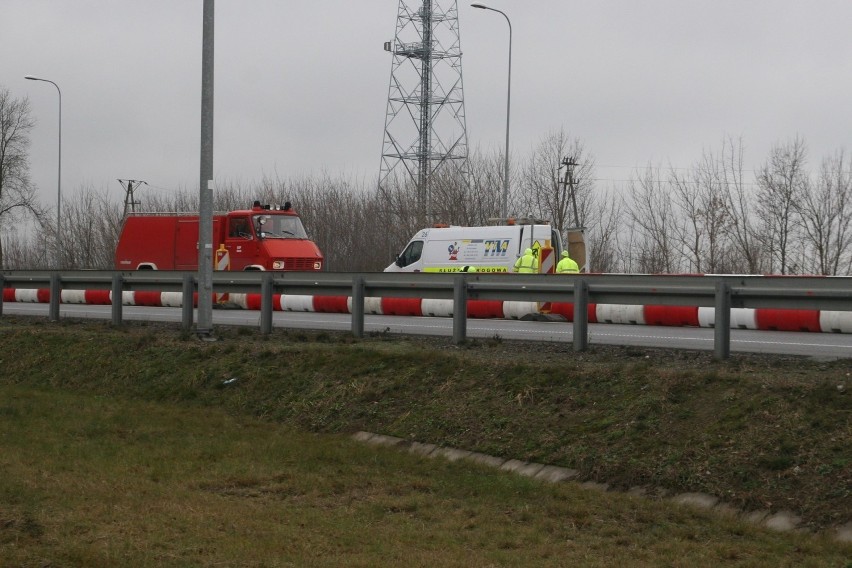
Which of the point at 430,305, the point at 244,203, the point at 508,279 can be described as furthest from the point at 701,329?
the point at 244,203

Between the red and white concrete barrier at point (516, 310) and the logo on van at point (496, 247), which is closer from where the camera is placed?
the red and white concrete barrier at point (516, 310)

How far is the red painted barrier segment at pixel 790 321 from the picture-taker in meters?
11.8

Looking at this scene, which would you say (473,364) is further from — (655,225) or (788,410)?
(655,225)

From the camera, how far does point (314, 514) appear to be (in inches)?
264

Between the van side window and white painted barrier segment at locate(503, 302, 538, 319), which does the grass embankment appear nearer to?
white painted barrier segment at locate(503, 302, 538, 319)

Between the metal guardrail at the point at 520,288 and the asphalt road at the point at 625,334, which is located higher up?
the metal guardrail at the point at 520,288

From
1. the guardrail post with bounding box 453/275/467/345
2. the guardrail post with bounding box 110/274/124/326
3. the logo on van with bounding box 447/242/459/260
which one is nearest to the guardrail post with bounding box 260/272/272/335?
the guardrail post with bounding box 110/274/124/326

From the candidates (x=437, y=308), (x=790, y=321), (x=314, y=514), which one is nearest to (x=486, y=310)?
(x=437, y=308)

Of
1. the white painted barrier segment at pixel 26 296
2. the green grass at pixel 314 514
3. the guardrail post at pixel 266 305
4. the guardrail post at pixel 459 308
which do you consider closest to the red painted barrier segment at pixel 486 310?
the guardrail post at pixel 266 305

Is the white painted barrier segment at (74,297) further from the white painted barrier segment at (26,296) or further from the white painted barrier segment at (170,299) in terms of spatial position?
the white painted barrier segment at (170,299)

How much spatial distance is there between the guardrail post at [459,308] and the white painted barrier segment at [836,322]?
3981mm

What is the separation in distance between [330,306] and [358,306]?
3222mm

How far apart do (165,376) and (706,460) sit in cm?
703

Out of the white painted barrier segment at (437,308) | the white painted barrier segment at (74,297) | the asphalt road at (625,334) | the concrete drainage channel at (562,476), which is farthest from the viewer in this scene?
the white painted barrier segment at (74,297)
